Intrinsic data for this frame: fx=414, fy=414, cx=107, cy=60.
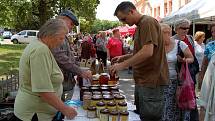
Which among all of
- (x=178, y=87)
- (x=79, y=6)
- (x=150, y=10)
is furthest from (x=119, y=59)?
(x=150, y=10)

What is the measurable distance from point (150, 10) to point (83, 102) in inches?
1842

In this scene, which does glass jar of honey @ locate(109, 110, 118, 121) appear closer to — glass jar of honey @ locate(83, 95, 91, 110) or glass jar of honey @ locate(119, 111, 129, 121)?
glass jar of honey @ locate(119, 111, 129, 121)

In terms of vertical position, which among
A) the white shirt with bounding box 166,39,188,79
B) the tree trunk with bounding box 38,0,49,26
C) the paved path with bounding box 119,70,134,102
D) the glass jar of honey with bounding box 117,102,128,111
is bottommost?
the paved path with bounding box 119,70,134,102

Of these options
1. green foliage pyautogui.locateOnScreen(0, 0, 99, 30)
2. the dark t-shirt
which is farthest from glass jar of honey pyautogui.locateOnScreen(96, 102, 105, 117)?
green foliage pyautogui.locateOnScreen(0, 0, 99, 30)

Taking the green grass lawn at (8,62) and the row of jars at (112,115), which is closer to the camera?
the row of jars at (112,115)

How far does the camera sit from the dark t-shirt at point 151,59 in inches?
157

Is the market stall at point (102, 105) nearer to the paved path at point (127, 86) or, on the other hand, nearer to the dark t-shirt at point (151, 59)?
the dark t-shirt at point (151, 59)

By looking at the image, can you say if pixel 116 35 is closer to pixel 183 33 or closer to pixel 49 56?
pixel 183 33

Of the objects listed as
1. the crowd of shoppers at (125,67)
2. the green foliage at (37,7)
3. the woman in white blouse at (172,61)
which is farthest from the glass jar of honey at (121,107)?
the green foliage at (37,7)

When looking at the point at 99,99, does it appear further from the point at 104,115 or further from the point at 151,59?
the point at 151,59

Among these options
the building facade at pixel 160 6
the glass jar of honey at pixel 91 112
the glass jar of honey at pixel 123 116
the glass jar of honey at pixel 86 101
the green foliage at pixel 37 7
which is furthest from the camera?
the building facade at pixel 160 6

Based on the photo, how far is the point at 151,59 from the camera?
408 centimetres

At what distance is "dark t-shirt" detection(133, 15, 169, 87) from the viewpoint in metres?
3.98

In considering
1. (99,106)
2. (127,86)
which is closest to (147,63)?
(99,106)
